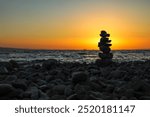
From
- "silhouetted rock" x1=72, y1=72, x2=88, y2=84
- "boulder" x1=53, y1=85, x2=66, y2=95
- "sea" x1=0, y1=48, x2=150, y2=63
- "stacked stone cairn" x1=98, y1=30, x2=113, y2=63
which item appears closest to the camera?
"boulder" x1=53, y1=85, x2=66, y2=95

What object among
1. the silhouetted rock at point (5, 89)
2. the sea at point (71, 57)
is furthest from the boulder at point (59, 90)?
the sea at point (71, 57)

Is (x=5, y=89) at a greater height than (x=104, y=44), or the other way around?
(x=104, y=44)

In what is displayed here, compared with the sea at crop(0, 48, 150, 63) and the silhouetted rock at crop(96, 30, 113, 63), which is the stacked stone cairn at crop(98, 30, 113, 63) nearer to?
the silhouetted rock at crop(96, 30, 113, 63)

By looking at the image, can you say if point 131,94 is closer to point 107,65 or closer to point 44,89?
point 44,89

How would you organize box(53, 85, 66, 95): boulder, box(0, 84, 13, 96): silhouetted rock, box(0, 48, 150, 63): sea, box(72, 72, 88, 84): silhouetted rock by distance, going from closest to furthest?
box(0, 84, 13, 96): silhouetted rock, box(53, 85, 66, 95): boulder, box(72, 72, 88, 84): silhouetted rock, box(0, 48, 150, 63): sea

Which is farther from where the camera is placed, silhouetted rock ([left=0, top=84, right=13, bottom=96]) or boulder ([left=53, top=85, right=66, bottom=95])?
boulder ([left=53, top=85, right=66, bottom=95])

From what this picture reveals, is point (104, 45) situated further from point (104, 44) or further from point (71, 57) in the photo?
point (71, 57)

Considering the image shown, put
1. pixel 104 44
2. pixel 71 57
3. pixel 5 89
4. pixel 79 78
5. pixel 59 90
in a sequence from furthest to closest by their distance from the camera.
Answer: pixel 71 57, pixel 104 44, pixel 79 78, pixel 59 90, pixel 5 89

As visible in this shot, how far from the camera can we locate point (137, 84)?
26.0ft

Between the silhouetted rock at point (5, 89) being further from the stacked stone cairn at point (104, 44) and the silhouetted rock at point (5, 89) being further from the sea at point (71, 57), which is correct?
the sea at point (71, 57)

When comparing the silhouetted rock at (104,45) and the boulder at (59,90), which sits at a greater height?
the silhouetted rock at (104,45)

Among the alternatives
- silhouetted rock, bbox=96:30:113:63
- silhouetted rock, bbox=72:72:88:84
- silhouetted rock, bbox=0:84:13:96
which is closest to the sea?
silhouetted rock, bbox=96:30:113:63

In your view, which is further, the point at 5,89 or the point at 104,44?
the point at 104,44

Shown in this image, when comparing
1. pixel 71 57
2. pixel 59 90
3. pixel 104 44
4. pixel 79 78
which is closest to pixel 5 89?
pixel 59 90
